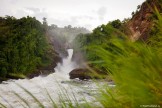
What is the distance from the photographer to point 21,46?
54.2 meters

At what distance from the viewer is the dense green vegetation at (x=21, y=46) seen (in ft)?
167

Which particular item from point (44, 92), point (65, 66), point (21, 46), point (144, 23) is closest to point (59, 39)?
point (65, 66)

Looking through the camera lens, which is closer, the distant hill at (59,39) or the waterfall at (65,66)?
the waterfall at (65,66)

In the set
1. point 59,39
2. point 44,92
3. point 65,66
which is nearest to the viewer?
point 44,92

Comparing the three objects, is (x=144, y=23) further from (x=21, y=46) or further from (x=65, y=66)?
(x=65, y=66)

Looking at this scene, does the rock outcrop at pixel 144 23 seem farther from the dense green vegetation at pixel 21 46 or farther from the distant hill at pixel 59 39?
the distant hill at pixel 59 39

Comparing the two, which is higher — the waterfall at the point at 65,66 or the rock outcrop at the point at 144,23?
the rock outcrop at the point at 144,23

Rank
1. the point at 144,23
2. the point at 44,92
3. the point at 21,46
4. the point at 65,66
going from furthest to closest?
the point at 65,66
the point at 21,46
the point at 144,23
the point at 44,92

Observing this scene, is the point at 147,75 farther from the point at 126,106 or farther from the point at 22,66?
the point at 22,66

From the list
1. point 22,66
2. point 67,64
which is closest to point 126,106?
point 22,66

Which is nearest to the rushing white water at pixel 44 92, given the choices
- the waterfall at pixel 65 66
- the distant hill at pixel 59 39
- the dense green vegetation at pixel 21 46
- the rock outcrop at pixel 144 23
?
the rock outcrop at pixel 144 23

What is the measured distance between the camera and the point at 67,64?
69.8 m

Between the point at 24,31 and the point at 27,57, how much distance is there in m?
4.87

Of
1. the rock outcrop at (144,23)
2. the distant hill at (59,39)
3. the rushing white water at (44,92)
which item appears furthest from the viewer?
the distant hill at (59,39)
